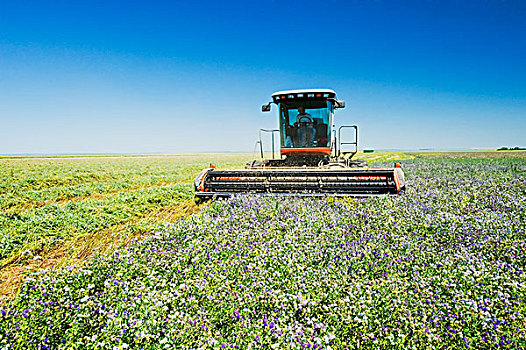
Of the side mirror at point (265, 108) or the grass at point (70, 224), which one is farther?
the side mirror at point (265, 108)

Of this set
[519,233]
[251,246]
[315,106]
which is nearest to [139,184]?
[315,106]

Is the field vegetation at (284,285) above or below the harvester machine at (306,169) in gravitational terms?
below

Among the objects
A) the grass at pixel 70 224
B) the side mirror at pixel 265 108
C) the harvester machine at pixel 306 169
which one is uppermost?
the side mirror at pixel 265 108

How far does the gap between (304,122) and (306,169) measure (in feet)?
8.39

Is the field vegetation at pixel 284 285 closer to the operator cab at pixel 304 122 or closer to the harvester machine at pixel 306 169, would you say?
the harvester machine at pixel 306 169

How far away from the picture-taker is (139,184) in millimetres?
18641

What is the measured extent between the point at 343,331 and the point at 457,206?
21.1ft

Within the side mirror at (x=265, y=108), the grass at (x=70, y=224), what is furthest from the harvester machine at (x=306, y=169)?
the grass at (x=70, y=224)

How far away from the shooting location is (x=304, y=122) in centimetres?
1141

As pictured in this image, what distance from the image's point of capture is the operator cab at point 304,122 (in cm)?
1090

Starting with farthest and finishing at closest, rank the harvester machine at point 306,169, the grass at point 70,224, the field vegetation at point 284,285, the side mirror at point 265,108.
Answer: the side mirror at point 265,108, the harvester machine at point 306,169, the grass at point 70,224, the field vegetation at point 284,285

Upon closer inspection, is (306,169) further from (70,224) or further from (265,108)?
(70,224)

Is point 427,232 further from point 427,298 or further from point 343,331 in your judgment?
point 343,331

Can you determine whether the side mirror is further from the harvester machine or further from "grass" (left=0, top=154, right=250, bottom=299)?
"grass" (left=0, top=154, right=250, bottom=299)
